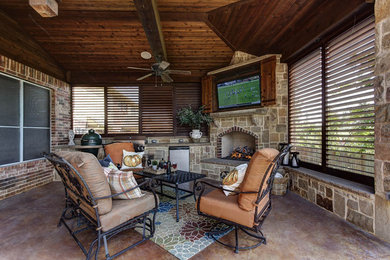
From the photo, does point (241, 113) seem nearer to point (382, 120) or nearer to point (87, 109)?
point (382, 120)

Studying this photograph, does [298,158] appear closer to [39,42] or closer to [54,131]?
[54,131]

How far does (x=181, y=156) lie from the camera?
17.0 feet

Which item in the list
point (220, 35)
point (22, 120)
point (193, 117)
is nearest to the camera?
point (22, 120)

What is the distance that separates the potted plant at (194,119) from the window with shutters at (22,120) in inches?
139

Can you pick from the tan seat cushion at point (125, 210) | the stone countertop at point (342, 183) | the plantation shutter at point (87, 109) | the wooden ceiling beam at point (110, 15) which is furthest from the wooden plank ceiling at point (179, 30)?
Result: the tan seat cushion at point (125, 210)

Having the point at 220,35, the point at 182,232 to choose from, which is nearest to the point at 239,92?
the point at 220,35

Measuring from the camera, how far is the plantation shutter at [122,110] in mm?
5711

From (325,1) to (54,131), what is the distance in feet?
21.4

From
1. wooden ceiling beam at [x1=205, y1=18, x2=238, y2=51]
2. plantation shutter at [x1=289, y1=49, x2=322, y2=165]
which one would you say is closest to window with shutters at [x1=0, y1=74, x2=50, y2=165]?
wooden ceiling beam at [x1=205, y1=18, x2=238, y2=51]

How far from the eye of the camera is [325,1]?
2838mm

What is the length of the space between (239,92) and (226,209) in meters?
3.43

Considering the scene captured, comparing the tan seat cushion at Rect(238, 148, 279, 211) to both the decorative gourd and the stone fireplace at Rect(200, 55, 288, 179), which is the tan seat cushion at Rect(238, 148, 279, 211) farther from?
the stone fireplace at Rect(200, 55, 288, 179)

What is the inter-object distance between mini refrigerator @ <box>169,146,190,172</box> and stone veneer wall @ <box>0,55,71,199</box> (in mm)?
3153

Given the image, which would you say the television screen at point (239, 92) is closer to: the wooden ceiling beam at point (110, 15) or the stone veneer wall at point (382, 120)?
the wooden ceiling beam at point (110, 15)
